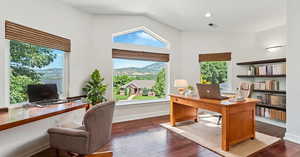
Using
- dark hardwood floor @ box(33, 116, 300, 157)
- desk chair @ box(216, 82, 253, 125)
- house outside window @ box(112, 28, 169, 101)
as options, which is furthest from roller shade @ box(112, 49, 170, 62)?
desk chair @ box(216, 82, 253, 125)

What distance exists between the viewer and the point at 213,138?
2.74 meters

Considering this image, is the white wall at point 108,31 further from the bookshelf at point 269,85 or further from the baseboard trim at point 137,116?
the bookshelf at point 269,85

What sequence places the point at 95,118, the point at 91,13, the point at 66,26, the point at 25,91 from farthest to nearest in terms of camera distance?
the point at 91,13
the point at 66,26
the point at 25,91
the point at 95,118

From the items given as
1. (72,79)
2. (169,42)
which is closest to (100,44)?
(72,79)

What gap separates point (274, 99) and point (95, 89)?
420 centimetres

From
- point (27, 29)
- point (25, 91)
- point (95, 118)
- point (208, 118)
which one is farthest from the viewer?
point (208, 118)

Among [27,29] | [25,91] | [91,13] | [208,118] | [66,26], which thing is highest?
[91,13]

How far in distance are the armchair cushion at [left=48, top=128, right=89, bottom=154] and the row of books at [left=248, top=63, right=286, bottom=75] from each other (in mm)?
4210

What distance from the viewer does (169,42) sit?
15.1 ft

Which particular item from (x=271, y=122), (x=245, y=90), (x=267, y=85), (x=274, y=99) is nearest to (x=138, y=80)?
(x=245, y=90)

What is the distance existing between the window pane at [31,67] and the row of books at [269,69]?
4.71 m

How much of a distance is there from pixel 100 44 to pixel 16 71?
1.75m

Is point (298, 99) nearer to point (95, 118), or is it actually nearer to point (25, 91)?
point (95, 118)

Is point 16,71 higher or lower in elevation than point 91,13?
lower
